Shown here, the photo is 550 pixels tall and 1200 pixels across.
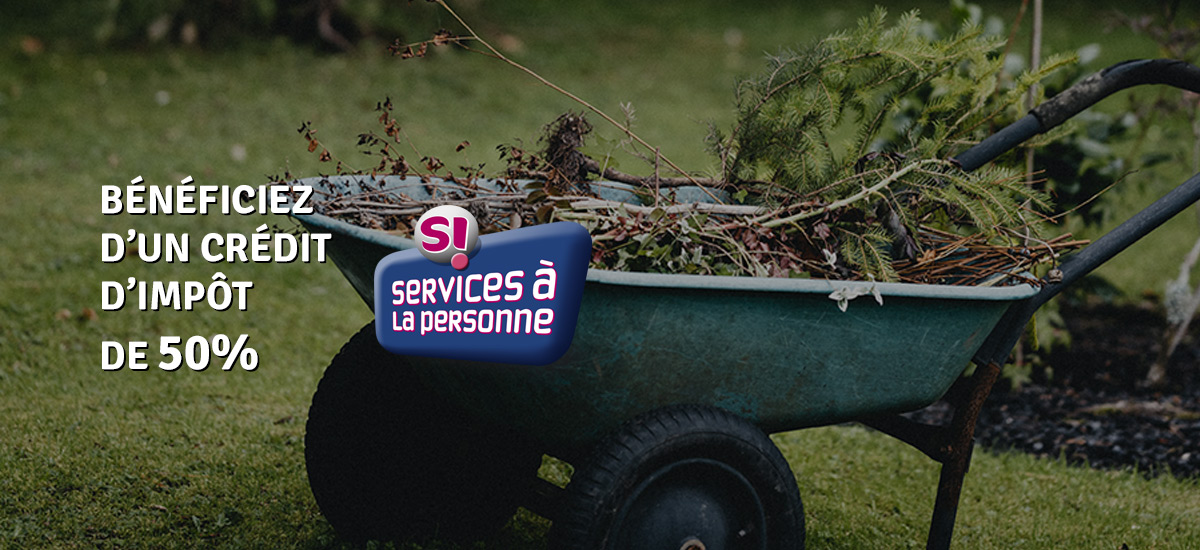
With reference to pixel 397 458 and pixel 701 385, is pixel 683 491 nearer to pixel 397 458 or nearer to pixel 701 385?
pixel 701 385

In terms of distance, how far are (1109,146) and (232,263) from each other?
413 centimetres

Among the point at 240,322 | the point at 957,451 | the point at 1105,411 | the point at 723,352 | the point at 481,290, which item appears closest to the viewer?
the point at 481,290

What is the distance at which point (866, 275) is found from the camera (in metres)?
2.18

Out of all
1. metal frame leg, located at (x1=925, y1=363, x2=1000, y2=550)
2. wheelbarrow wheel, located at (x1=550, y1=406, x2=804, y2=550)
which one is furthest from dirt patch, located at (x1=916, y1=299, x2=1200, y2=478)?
wheelbarrow wheel, located at (x1=550, y1=406, x2=804, y2=550)

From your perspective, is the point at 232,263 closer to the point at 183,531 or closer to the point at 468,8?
the point at 183,531

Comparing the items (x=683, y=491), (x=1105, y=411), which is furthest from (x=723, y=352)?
(x=1105, y=411)

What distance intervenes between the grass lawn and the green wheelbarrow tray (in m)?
0.73

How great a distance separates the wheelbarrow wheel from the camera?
187 centimetres

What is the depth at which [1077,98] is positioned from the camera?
8.43ft

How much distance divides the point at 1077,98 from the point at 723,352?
1261 millimetres

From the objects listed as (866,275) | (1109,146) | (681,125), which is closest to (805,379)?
(866,275)

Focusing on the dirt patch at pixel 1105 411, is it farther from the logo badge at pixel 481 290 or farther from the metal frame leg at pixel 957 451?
the logo badge at pixel 481 290

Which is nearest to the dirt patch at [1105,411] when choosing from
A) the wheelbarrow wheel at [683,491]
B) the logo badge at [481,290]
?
the wheelbarrow wheel at [683,491]

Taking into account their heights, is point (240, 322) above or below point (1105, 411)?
above
